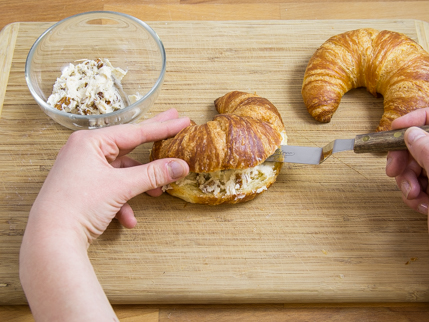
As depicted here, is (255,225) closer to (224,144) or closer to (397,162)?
(224,144)

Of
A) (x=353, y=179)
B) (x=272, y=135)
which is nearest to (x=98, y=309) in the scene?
(x=272, y=135)

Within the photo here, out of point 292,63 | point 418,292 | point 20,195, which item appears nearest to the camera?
point 418,292

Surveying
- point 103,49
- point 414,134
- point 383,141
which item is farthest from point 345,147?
point 103,49

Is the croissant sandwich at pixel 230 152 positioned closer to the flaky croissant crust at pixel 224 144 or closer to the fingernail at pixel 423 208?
the flaky croissant crust at pixel 224 144

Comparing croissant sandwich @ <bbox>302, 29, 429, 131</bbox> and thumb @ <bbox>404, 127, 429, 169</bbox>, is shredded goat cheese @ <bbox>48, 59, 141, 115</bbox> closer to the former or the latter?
croissant sandwich @ <bbox>302, 29, 429, 131</bbox>

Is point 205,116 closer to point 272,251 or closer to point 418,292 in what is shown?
point 272,251

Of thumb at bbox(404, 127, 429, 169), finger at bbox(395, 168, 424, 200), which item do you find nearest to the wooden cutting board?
finger at bbox(395, 168, 424, 200)

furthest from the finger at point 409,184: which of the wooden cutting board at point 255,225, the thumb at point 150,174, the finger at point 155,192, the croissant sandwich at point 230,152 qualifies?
the finger at point 155,192
